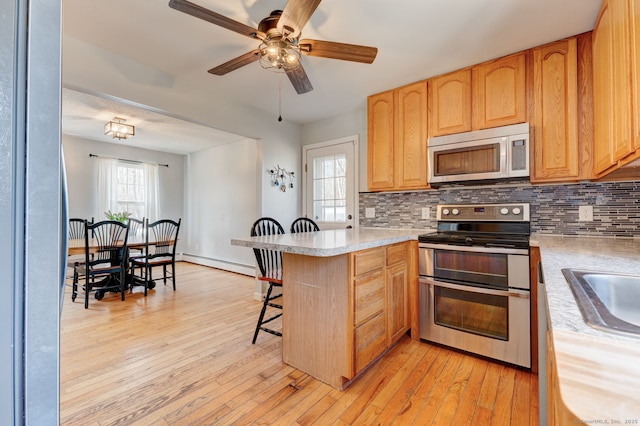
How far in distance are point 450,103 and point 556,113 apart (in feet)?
2.50

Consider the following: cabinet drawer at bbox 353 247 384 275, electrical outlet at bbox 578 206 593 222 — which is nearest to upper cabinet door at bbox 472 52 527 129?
electrical outlet at bbox 578 206 593 222

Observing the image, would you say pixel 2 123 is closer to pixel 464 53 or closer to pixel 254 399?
pixel 254 399

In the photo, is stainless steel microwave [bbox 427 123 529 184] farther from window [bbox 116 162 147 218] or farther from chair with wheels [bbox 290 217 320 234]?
window [bbox 116 162 147 218]

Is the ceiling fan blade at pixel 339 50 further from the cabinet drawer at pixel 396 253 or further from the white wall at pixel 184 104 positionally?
the white wall at pixel 184 104

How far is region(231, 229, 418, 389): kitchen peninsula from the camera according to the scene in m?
1.69


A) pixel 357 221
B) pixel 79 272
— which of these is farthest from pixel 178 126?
pixel 357 221

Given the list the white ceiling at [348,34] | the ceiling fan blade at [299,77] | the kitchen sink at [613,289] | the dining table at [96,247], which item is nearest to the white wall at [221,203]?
the dining table at [96,247]

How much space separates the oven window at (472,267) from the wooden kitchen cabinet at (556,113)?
748 mm

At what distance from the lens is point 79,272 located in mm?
3352

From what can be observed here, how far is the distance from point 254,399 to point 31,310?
1364 millimetres

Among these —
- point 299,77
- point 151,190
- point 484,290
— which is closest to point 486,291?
point 484,290

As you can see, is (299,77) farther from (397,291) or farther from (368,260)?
(397,291)

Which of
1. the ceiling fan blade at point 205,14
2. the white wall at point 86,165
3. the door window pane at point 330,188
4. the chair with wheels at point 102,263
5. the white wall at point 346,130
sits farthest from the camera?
the white wall at point 86,165

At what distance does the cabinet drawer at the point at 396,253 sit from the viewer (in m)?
2.09
